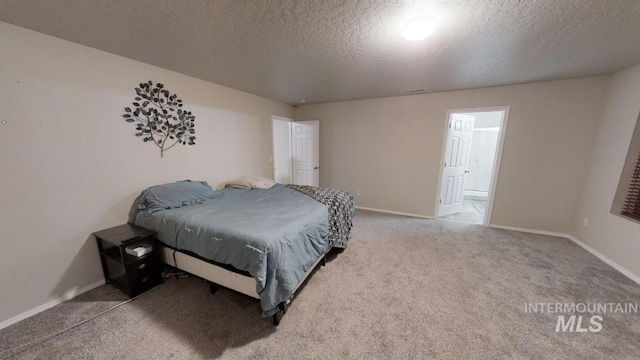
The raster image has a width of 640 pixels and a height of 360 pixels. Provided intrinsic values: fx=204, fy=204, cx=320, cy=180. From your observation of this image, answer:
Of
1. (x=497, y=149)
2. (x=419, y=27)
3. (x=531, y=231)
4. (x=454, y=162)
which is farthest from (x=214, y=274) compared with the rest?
(x=531, y=231)

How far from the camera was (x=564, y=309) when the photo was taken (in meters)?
1.77

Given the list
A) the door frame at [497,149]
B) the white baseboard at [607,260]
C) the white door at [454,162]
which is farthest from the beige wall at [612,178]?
the white door at [454,162]

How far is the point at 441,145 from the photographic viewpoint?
372cm

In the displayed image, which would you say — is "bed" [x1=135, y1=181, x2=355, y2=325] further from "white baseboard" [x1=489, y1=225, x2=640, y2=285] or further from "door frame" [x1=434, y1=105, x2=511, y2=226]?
"white baseboard" [x1=489, y1=225, x2=640, y2=285]

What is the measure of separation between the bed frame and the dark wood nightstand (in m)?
0.12

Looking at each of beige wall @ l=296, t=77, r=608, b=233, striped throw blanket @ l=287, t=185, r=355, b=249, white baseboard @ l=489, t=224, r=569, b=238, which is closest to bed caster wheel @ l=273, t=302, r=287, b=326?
striped throw blanket @ l=287, t=185, r=355, b=249

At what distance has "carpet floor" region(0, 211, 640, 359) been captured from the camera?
4.62ft

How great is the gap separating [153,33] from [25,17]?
30.2 inches

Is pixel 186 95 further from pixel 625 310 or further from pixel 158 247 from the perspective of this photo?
pixel 625 310

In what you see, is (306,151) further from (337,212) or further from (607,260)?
(607,260)

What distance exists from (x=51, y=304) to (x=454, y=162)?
18.2 feet

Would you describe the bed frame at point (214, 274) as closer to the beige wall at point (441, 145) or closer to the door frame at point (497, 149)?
the beige wall at point (441, 145)

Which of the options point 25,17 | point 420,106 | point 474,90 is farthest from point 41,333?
point 474,90

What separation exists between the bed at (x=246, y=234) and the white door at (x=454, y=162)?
7.71 ft
